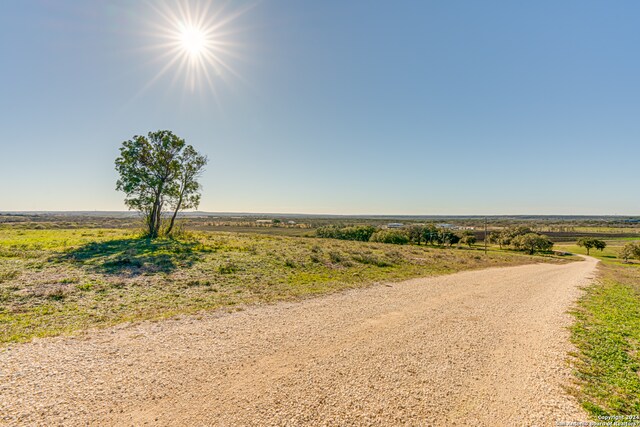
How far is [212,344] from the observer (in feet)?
30.5

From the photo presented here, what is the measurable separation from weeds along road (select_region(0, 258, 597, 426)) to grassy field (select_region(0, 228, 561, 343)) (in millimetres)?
2137

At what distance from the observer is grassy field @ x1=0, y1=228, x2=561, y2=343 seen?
39.0ft

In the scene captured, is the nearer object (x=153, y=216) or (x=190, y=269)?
(x=190, y=269)

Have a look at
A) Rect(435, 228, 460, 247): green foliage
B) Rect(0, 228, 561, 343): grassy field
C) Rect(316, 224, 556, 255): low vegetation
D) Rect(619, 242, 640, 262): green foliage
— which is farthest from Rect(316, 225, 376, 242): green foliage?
Rect(619, 242, 640, 262): green foliage

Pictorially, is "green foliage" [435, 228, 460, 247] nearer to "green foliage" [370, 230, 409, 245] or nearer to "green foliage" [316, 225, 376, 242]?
"green foliage" [370, 230, 409, 245]

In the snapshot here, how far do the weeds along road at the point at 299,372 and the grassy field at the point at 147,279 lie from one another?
7.01 feet

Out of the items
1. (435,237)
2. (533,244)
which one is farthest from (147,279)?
(533,244)

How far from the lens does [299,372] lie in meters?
7.68

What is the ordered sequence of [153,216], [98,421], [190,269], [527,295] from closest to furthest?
[98,421] → [527,295] → [190,269] → [153,216]

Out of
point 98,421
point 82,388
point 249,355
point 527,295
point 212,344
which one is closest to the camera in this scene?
point 98,421

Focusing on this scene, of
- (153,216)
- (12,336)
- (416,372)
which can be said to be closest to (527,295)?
(416,372)

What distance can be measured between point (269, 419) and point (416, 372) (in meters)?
4.26

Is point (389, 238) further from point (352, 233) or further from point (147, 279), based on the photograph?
point (147, 279)

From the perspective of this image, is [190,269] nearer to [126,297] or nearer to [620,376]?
[126,297]
